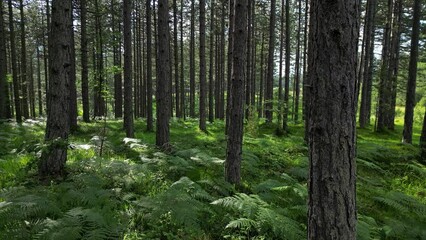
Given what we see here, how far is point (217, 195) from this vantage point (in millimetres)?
5516

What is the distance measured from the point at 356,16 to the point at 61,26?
5592 millimetres

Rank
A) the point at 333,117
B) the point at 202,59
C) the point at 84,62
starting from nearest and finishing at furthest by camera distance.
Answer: the point at 333,117 < the point at 84,62 < the point at 202,59

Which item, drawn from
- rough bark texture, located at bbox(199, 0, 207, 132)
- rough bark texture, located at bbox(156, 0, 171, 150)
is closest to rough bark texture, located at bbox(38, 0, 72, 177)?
rough bark texture, located at bbox(156, 0, 171, 150)

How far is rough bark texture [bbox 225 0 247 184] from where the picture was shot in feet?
19.4

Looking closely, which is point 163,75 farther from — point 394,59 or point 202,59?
point 394,59

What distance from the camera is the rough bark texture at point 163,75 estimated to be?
31.5 ft

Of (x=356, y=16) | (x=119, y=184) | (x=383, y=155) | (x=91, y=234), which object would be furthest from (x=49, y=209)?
(x=383, y=155)

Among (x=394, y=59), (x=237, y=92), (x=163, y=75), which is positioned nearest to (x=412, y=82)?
(x=163, y=75)

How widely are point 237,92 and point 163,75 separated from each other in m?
4.41

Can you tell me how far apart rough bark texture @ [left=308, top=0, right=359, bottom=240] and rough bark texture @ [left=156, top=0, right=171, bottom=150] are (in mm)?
7328

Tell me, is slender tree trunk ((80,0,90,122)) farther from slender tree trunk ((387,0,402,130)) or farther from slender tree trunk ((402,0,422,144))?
slender tree trunk ((387,0,402,130))

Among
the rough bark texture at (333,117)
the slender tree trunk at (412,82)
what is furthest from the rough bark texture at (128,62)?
the slender tree trunk at (412,82)

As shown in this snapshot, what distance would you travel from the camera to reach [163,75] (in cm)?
982

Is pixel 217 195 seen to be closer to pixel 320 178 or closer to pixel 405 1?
pixel 320 178
